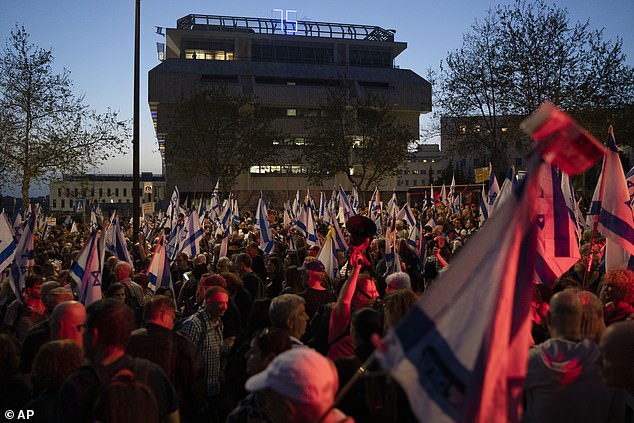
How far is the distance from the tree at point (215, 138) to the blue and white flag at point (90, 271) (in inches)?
1743

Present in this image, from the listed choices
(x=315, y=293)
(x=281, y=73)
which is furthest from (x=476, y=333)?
(x=281, y=73)

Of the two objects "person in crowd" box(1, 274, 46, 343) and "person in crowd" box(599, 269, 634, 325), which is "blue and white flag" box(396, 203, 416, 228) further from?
"person in crowd" box(599, 269, 634, 325)

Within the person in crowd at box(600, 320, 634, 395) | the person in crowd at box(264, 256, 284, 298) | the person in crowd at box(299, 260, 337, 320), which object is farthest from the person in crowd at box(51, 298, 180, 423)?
the person in crowd at box(264, 256, 284, 298)

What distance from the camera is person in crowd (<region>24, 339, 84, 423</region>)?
13.1 ft

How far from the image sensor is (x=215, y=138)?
5250 cm

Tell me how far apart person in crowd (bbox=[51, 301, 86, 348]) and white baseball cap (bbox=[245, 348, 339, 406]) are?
2187 mm

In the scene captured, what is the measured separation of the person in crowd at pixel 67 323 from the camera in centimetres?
462

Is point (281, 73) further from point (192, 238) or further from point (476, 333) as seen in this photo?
point (476, 333)

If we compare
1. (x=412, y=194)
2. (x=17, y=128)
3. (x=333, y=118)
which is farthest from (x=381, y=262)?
(x=333, y=118)

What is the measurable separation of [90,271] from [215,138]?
150 ft

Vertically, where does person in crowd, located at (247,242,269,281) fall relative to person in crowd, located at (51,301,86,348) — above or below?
below

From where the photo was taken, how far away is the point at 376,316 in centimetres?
478

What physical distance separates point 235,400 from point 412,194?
4214 cm

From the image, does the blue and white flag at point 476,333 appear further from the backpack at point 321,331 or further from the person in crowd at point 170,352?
the backpack at point 321,331
